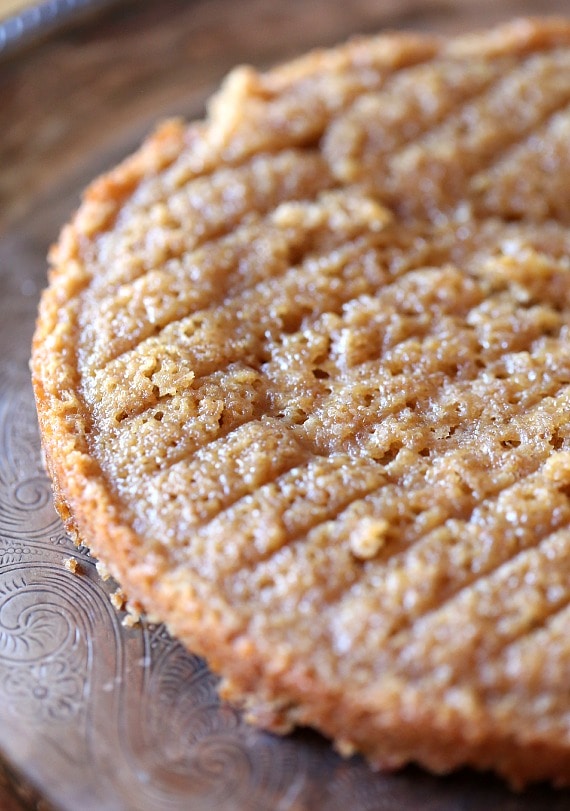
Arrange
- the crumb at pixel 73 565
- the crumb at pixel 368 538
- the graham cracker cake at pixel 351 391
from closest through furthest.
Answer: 1. the graham cracker cake at pixel 351 391
2. the crumb at pixel 368 538
3. the crumb at pixel 73 565

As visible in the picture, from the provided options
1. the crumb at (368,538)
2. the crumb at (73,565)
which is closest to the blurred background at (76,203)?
the crumb at (73,565)

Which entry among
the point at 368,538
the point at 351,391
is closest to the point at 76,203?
the point at 351,391

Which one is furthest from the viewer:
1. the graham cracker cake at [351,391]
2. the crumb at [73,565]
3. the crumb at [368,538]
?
the crumb at [73,565]

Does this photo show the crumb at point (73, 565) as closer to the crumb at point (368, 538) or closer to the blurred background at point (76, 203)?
the blurred background at point (76, 203)

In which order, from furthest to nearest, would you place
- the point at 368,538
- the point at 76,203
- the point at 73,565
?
the point at 76,203 → the point at 73,565 → the point at 368,538

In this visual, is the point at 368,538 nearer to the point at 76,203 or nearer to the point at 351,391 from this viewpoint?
the point at 351,391

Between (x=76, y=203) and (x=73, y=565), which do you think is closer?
(x=73, y=565)

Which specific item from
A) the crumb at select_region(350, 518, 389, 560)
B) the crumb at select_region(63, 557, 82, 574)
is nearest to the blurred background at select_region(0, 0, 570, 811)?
the crumb at select_region(63, 557, 82, 574)

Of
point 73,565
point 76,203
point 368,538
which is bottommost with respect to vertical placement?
point 368,538

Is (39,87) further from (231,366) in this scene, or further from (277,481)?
(277,481)
